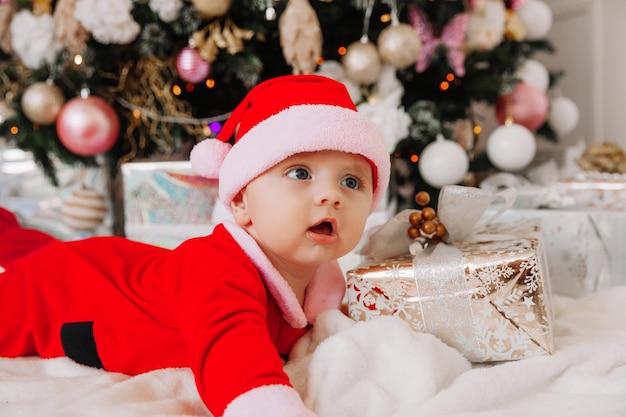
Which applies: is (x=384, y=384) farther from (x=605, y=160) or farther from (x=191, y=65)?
(x=605, y=160)

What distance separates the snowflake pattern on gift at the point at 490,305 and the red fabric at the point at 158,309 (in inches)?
7.0

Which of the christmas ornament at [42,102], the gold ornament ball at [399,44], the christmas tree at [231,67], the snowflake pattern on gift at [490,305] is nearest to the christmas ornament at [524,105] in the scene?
the christmas tree at [231,67]

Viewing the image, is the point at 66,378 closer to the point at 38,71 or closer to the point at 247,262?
the point at 247,262

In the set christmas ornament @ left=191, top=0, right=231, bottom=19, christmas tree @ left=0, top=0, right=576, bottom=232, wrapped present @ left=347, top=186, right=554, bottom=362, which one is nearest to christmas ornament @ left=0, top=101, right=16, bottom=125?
christmas tree @ left=0, top=0, right=576, bottom=232

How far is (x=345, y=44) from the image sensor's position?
1.84 metres

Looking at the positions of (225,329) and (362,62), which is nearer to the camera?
(225,329)

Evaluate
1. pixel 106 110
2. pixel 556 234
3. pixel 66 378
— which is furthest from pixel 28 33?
pixel 556 234

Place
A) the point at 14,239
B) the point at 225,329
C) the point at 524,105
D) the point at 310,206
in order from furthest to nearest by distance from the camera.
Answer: the point at 524,105
the point at 14,239
the point at 310,206
the point at 225,329

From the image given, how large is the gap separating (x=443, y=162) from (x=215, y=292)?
111 centimetres

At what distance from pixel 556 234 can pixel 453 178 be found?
387mm

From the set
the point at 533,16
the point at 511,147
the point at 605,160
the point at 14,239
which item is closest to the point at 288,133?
the point at 14,239

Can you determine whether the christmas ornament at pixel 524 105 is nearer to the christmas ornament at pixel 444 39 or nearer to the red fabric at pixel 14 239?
the christmas ornament at pixel 444 39

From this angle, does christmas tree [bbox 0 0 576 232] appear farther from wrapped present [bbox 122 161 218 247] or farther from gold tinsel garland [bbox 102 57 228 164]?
wrapped present [bbox 122 161 218 247]

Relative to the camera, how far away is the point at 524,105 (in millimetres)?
1895
